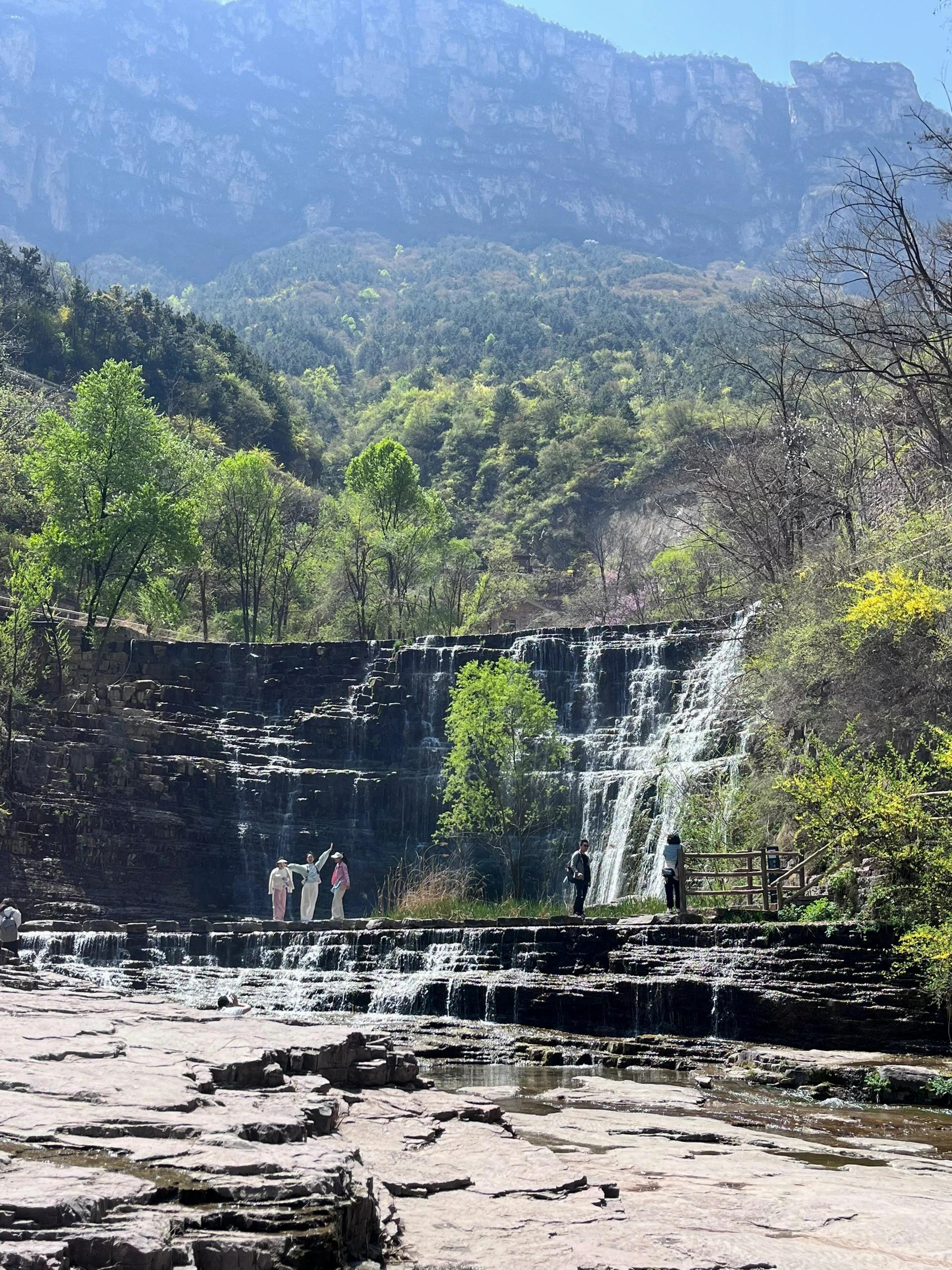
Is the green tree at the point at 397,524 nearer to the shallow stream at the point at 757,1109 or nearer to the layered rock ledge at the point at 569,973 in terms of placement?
the layered rock ledge at the point at 569,973

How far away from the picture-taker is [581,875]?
2306cm

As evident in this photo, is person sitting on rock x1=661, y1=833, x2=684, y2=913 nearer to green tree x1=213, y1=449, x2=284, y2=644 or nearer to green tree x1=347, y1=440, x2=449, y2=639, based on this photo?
green tree x1=347, y1=440, x2=449, y2=639

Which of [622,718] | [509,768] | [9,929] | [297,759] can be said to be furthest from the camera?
[297,759]

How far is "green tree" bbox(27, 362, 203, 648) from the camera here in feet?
135

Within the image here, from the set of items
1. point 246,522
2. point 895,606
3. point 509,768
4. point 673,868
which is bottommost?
point 673,868

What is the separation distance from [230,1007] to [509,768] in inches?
668

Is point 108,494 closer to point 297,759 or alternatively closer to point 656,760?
point 297,759

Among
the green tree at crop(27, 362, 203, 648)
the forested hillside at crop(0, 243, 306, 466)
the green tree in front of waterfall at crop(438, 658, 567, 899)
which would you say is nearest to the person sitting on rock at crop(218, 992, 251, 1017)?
the green tree in front of waterfall at crop(438, 658, 567, 899)

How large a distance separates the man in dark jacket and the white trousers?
6.25 metres

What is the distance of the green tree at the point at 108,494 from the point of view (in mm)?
41156

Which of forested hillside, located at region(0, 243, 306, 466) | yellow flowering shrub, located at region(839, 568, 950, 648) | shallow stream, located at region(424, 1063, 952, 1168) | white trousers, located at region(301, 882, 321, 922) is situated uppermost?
forested hillside, located at region(0, 243, 306, 466)

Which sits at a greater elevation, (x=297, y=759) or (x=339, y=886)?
(x=297, y=759)

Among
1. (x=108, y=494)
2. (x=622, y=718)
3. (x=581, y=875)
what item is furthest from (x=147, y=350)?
(x=581, y=875)

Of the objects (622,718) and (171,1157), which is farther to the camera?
(622,718)
